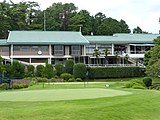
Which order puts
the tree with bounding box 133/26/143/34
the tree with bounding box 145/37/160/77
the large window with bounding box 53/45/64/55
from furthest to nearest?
the tree with bounding box 133/26/143/34, the large window with bounding box 53/45/64/55, the tree with bounding box 145/37/160/77

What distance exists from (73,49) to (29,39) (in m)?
7.41

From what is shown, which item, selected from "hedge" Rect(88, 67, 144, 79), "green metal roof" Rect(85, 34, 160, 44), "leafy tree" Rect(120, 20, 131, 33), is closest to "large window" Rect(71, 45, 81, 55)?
"green metal roof" Rect(85, 34, 160, 44)

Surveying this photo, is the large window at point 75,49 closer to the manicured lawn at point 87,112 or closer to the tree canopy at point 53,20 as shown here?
the tree canopy at point 53,20

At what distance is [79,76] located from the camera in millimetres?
50469

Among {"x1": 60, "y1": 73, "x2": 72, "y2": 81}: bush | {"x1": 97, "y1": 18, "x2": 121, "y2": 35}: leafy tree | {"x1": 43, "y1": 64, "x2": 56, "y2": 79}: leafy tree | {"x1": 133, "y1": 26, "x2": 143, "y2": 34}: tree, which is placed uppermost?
{"x1": 133, "y1": 26, "x2": 143, "y2": 34}: tree

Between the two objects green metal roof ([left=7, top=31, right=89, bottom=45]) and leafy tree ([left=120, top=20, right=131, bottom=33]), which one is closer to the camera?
green metal roof ([left=7, top=31, right=89, bottom=45])

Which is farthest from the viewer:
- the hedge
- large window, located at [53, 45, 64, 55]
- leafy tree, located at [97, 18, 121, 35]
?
leafy tree, located at [97, 18, 121, 35]

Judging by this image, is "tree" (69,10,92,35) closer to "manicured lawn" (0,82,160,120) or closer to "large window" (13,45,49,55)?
"large window" (13,45,49,55)

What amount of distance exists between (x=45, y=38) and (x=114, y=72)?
1335 centimetres

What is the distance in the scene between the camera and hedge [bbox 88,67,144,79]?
52750 millimetres

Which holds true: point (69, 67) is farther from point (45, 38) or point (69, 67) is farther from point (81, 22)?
point (81, 22)

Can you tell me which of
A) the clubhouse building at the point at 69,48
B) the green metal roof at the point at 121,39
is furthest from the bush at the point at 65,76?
the green metal roof at the point at 121,39

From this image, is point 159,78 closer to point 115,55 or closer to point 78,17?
point 115,55

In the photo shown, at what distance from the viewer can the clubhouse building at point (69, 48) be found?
56.8m
